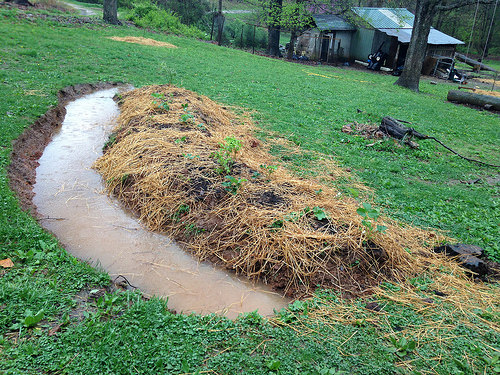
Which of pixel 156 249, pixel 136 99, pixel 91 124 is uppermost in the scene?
pixel 136 99

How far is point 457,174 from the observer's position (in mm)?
6770

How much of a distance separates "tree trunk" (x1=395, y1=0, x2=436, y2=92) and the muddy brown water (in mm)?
15436

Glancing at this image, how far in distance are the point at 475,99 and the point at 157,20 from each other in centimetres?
1895

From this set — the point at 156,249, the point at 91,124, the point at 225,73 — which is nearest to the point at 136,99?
the point at 91,124

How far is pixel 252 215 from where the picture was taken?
433 centimetres

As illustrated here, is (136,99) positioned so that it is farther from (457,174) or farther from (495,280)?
(495,280)

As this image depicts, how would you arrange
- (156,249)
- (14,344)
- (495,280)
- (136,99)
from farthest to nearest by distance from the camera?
1. (136,99)
2. (156,249)
3. (495,280)
4. (14,344)

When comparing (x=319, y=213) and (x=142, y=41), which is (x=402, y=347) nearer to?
(x=319, y=213)

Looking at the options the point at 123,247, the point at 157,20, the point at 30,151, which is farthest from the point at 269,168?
the point at 157,20

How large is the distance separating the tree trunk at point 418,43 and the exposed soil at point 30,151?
14.7 metres

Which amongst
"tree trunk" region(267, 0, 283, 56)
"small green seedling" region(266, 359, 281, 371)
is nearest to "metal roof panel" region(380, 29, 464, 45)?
"tree trunk" region(267, 0, 283, 56)

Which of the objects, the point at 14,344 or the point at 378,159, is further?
the point at 378,159


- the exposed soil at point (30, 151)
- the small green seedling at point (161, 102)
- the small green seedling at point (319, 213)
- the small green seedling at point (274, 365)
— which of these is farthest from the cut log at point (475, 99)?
the small green seedling at point (274, 365)

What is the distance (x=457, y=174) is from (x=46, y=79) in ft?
31.7
